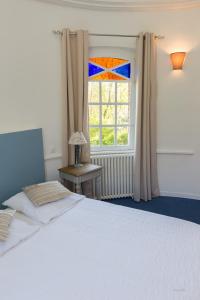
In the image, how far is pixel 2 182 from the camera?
2.37 m

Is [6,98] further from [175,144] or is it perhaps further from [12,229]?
[175,144]

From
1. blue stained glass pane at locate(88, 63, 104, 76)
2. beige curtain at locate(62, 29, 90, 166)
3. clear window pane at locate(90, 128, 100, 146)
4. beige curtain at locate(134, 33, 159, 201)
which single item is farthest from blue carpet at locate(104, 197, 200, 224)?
blue stained glass pane at locate(88, 63, 104, 76)

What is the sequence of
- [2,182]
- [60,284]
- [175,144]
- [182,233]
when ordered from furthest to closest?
[175,144], [2,182], [182,233], [60,284]

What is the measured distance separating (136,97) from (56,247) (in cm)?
228

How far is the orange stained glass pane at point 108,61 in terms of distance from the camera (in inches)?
130

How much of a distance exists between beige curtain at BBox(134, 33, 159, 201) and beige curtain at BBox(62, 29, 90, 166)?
0.72m

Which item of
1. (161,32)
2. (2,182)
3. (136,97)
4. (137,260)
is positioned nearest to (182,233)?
(137,260)

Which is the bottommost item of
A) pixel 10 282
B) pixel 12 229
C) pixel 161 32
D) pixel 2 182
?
pixel 10 282

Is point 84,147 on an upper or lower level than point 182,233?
upper

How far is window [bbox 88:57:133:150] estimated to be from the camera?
3346 mm

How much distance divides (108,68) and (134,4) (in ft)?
2.75

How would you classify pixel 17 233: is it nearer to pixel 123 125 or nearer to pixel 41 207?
pixel 41 207

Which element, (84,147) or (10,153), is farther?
(84,147)

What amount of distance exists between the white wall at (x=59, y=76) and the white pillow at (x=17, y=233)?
1.09m
